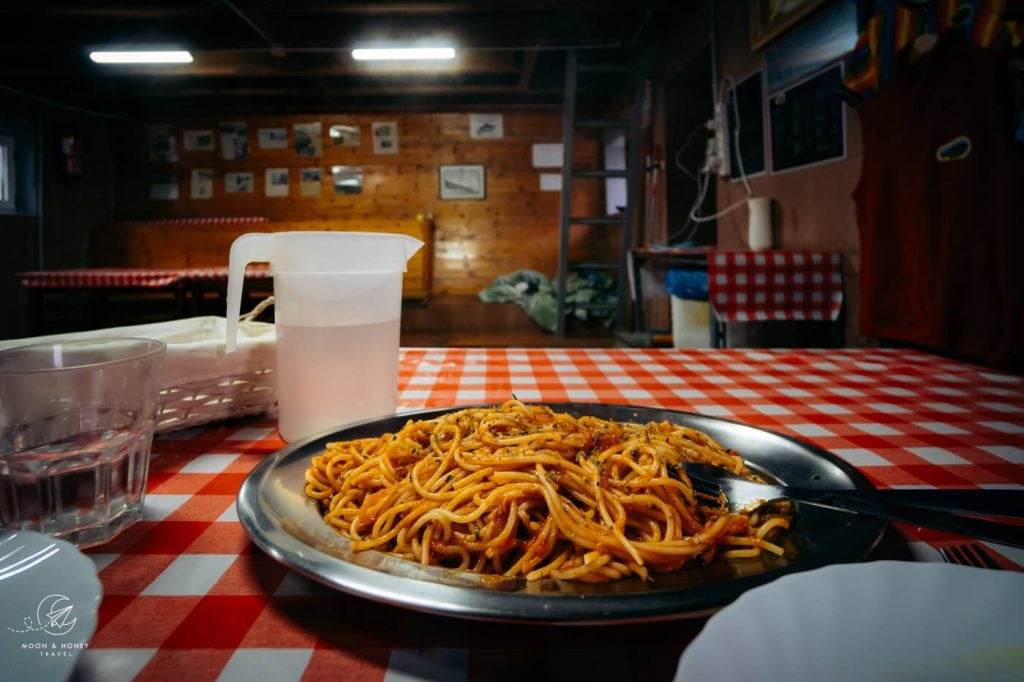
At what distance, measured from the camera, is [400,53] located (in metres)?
5.60

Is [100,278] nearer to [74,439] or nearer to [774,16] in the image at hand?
[74,439]

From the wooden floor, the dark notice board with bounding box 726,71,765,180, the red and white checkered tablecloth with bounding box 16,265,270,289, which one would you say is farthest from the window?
the dark notice board with bounding box 726,71,765,180

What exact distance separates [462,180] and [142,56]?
12.7 feet

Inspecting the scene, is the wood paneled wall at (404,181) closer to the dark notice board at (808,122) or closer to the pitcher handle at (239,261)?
the dark notice board at (808,122)

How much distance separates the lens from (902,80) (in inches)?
84.8

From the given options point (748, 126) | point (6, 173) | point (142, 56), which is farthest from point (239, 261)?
point (6, 173)

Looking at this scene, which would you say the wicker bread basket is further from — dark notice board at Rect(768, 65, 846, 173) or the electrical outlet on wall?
the electrical outlet on wall

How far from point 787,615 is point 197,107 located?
9177 millimetres

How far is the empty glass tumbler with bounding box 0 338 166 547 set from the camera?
0.47m

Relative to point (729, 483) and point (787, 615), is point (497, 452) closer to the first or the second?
point (729, 483)

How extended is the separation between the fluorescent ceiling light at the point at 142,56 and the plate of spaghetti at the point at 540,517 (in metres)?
6.59

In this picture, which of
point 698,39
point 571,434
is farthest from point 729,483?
point 698,39

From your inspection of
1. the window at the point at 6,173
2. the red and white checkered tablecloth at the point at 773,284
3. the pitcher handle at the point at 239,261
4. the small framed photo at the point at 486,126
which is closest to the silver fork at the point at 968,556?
the pitcher handle at the point at 239,261

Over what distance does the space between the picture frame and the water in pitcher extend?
3.16 meters
